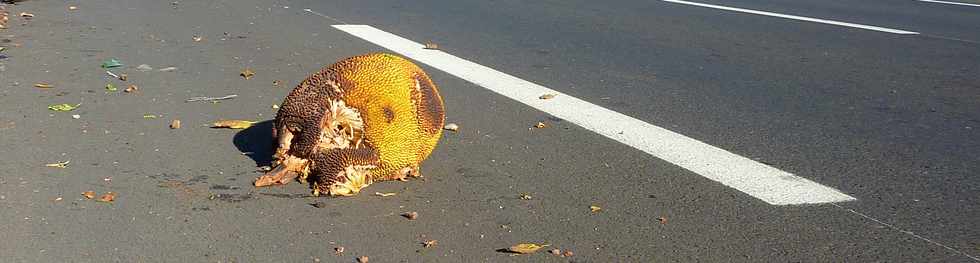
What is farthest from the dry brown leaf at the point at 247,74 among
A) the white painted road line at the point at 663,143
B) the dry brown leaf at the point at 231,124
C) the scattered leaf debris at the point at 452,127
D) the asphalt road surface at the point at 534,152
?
the scattered leaf debris at the point at 452,127

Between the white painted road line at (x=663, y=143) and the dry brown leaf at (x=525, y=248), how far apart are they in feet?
3.66

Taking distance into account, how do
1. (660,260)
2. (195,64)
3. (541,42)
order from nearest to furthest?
(660,260), (195,64), (541,42)

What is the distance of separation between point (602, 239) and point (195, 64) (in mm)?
4610

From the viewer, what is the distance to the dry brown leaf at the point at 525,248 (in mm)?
3654

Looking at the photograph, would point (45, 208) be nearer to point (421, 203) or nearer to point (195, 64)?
point (421, 203)

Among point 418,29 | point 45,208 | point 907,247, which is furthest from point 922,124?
point 418,29

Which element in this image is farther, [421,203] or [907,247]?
[421,203]

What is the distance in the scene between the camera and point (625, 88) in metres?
7.00

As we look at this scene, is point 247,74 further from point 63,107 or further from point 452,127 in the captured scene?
point 452,127

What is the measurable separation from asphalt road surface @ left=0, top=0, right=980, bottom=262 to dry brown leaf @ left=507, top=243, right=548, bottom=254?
0.16 ft

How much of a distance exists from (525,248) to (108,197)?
1704 millimetres

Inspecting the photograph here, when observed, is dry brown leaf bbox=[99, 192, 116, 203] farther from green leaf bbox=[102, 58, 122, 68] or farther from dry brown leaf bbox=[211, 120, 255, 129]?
green leaf bbox=[102, 58, 122, 68]

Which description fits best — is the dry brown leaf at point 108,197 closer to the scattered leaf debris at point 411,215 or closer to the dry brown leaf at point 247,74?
the scattered leaf debris at point 411,215

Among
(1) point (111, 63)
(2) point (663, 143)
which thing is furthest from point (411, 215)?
(1) point (111, 63)
